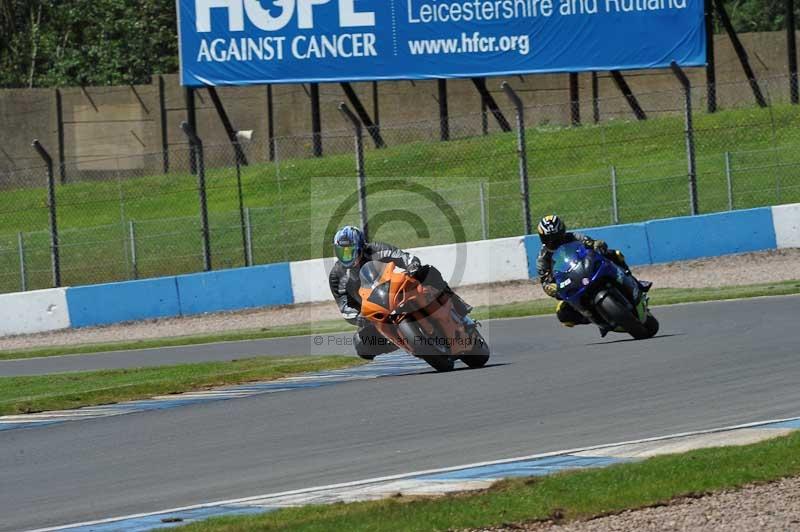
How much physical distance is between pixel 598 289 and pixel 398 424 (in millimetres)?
4372

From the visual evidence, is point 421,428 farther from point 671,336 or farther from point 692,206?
point 692,206

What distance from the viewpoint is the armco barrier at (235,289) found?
74.0 feet

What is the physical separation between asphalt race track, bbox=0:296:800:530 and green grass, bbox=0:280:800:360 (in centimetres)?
414

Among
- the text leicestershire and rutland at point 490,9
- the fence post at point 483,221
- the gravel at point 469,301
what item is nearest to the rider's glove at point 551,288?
the gravel at point 469,301

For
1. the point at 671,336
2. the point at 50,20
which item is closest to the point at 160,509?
the point at 671,336

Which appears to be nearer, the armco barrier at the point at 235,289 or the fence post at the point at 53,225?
the fence post at the point at 53,225

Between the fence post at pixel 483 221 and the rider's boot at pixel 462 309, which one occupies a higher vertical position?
the fence post at pixel 483 221

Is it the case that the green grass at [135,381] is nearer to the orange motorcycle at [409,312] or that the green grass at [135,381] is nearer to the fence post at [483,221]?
the orange motorcycle at [409,312]

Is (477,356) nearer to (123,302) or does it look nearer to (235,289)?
(235,289)

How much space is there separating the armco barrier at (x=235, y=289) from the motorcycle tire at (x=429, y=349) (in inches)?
372

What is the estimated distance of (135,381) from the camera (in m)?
14.8

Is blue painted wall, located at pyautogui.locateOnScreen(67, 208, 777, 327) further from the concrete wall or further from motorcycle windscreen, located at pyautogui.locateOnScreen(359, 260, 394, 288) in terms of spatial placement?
the concrete wall

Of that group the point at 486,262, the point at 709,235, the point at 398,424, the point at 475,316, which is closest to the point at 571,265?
the point at 398,424

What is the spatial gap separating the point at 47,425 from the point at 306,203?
17145mm
